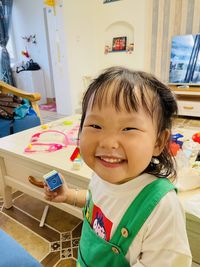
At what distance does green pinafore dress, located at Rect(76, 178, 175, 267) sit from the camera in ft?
1.25

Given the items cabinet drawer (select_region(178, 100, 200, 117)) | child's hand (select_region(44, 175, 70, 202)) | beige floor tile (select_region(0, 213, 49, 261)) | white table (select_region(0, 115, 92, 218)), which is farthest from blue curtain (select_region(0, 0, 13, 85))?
child's hand (select_region(44, 175, 70, 202))

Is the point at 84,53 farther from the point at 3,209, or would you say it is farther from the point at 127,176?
the point at 127,176

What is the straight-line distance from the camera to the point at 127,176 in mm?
413

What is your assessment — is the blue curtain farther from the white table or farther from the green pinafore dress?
the green pinafore dress

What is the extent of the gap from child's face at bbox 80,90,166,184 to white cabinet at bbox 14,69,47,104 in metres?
3.95

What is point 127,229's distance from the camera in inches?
15.7

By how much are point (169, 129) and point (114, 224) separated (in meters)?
0.22

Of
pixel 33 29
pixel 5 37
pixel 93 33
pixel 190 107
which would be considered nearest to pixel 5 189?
pixel 190 107

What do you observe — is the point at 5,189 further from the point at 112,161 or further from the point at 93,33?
the point at 93,33

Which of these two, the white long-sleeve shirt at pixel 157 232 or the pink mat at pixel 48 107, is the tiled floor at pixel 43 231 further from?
the pink mat at pixel 48 107

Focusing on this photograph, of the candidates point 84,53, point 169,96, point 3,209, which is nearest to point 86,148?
point 169,96

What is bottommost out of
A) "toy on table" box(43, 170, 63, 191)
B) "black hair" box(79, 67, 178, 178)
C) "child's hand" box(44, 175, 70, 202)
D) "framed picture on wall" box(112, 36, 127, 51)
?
"child's hand" box(44, 175, 70, 202)

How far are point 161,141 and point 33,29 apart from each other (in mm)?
4336

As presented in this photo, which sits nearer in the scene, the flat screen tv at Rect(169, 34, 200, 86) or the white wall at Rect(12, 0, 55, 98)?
the flat screen tv at Rect(169, 34, 200, 86)
